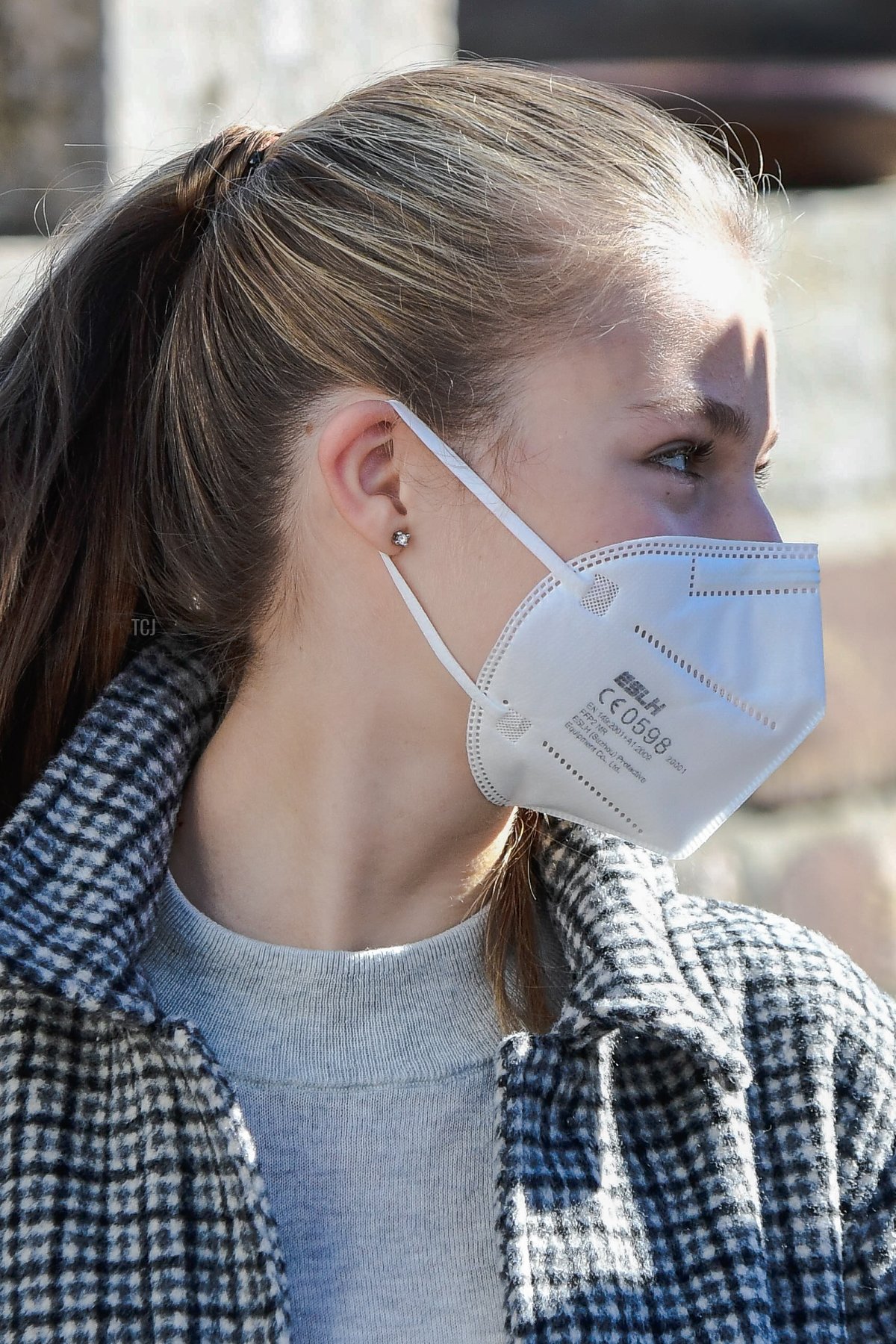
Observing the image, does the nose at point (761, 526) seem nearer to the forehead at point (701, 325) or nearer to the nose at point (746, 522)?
the nose at point (746, 522)

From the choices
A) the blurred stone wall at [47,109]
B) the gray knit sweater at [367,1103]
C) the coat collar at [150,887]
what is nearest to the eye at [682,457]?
the coat collar at [150,887]

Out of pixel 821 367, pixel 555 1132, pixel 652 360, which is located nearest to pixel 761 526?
pixel 652 360

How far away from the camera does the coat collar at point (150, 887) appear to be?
1.32m

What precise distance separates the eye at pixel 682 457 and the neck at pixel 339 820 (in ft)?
1.10

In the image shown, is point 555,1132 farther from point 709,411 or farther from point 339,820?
point 709,411

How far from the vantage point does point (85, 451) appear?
1.63 meters

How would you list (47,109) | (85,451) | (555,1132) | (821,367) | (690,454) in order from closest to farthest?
(555,1132), (690,454), (85,451), (47,109), (821,367)

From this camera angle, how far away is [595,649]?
55.7 inches

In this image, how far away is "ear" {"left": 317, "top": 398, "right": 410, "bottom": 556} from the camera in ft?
4.67

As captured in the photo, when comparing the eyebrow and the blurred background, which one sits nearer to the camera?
the eyebrow

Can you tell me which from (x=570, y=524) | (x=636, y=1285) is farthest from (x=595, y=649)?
(x=636, y=1285)

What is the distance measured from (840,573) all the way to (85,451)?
5.73 ft

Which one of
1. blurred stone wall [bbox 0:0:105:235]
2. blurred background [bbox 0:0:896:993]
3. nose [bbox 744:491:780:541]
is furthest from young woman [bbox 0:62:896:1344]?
blurred background [bbox 0:0:896:993]

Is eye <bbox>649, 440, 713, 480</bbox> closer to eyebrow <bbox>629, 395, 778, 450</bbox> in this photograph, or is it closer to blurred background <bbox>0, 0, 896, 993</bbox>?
eyebrow <bbox>629, 395, 778, 450</bbox>
